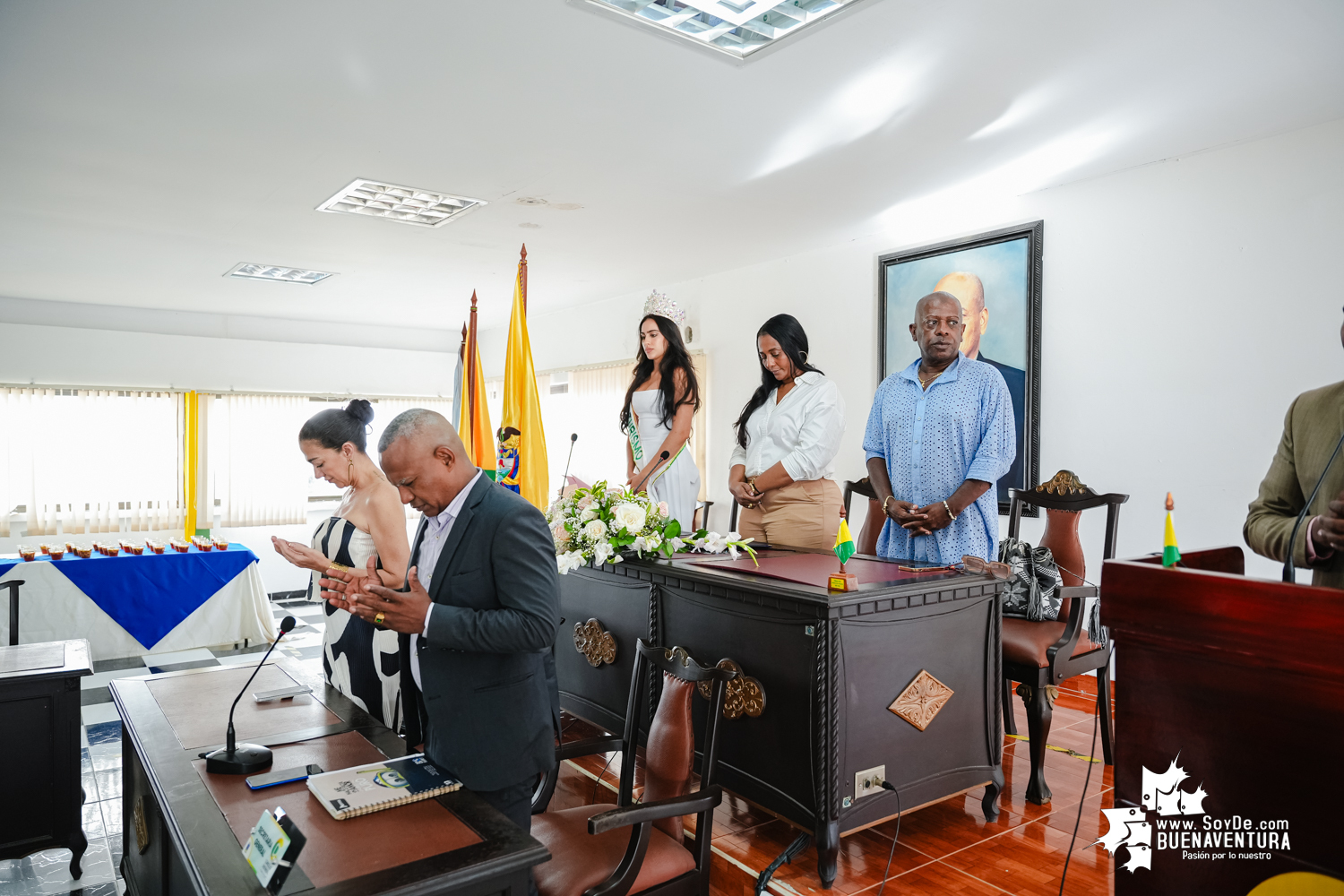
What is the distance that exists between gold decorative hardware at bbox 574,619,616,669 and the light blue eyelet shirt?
3.92 ft

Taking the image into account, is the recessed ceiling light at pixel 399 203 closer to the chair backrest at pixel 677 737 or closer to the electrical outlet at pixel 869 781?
the chair backrest at pixel 677 737

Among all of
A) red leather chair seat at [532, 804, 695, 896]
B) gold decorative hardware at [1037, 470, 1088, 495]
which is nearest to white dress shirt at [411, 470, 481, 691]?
red leather chair seat at [532, 804, 695, 896]

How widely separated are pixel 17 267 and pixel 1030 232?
776cm

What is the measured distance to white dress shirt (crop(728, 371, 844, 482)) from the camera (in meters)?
3.21

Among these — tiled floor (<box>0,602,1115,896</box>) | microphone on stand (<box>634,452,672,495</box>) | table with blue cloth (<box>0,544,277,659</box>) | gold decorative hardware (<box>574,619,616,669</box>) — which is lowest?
tiled floor (<box>0,602,1115,896</box>)

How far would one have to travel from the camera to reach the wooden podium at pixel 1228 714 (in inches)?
40.1

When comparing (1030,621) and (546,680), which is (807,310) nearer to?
(1030,621)

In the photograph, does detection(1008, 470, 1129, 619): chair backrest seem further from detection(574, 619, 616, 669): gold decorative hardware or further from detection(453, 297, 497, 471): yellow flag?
detection(453, 297, 497, 471): yellow flag

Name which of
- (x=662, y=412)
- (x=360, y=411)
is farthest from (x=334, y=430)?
(x=662, y=412)

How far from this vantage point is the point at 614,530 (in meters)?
2.88

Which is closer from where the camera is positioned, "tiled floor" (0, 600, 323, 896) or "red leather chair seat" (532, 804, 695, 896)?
"red leather chair seat" (532, 804, 695, 896)

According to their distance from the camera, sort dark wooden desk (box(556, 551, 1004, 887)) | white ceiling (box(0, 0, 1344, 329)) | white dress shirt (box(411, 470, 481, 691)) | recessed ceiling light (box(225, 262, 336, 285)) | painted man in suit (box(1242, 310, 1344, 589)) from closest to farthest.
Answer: painted man in suit (box(1242, 310, 1344, 589)), white dress shirt (box(411, 470, 481, 691)), dark wooden desk (box(556, 551, 1004, 887)), white ceiling (box(0, 0, 1344, 329)), recessed ceiling light (box(225, 262, 336, 285))

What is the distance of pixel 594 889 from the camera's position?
164 centimetres

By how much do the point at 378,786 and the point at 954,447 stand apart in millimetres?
2235
